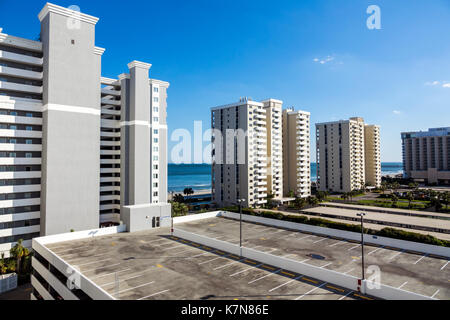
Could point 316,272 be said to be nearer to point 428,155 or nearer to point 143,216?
point 143,216

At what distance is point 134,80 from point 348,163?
342 ft

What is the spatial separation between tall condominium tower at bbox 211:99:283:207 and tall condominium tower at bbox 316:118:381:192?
145ft

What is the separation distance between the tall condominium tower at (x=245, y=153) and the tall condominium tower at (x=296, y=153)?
12.3m

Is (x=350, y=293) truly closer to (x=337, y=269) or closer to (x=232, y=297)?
(x=337, y=269)

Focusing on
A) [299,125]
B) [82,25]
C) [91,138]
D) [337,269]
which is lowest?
[337,269]

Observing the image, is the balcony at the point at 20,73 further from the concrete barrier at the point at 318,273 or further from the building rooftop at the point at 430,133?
the building rooftop at the point at 430,133

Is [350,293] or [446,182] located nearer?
[350,293]

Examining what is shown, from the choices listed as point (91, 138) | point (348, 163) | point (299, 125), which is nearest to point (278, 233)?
point (91, 138)

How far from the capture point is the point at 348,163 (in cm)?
13062

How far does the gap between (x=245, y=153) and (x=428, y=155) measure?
5658 inches

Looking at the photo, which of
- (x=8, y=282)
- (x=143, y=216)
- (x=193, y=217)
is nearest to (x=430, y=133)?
(x=193, y=217)

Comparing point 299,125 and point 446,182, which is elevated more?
point 299,125

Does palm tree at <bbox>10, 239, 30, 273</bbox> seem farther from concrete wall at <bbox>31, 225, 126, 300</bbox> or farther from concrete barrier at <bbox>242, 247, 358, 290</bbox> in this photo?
concrete barrier at <bbox>242, 247, 358, 290</bbox>
